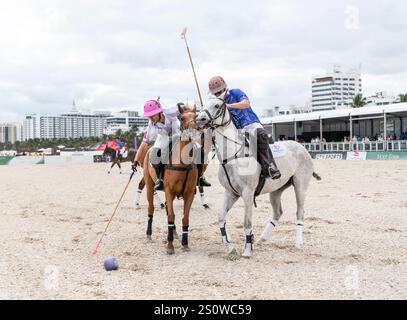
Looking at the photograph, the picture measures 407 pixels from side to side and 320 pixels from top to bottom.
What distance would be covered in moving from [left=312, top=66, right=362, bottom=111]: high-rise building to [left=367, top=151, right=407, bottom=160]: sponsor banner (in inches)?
5781

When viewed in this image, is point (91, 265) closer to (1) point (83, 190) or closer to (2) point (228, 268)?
→ (2) point (228, 268)

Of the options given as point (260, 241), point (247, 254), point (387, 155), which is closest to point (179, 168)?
point (247, 254)

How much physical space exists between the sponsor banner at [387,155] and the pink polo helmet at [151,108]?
82.8 ft

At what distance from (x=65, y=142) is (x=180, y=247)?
125m

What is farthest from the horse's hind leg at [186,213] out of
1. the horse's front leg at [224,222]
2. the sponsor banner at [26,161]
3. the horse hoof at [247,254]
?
the sponsor banner at [26,161]

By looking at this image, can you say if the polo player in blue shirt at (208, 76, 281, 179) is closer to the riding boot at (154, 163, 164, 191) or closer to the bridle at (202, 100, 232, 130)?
the bridle at (202, 100, 232, 130)

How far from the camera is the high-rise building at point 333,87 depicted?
17588 cm

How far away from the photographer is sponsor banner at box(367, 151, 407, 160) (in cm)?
2914

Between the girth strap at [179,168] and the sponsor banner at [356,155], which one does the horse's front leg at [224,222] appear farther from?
the sponsor banner at [356,155]

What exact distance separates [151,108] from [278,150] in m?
2.22

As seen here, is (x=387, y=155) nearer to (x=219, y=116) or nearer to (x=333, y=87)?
(x=219, y=116)

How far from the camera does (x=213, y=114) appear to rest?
660 cm
